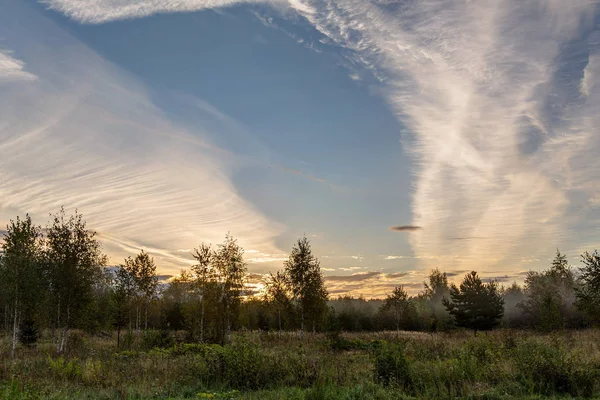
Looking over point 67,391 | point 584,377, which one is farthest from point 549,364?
point 67,391

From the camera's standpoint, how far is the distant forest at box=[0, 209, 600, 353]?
31883mm

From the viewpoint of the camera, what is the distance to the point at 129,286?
48688 mm

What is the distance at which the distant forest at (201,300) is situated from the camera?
31883mm

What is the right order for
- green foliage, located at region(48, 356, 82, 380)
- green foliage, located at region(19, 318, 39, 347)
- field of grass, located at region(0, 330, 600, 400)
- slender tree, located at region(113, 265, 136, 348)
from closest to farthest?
field of grass, located at region(0, 330, 600, 400) → green foliage, located at region(48, 356, 82, 380) → green foliage, located at region(19, 318, 39, 347) → slender tree, located at region(113, 265, 136, 348)

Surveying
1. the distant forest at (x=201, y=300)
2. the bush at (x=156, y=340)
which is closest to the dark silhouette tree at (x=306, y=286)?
the distant forest at (x=201, y=300)

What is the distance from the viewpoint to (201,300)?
137ft

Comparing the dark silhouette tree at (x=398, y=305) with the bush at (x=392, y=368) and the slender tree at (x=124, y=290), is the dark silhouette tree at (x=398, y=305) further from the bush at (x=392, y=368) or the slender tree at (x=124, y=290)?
the bush at (x=392, y=368)

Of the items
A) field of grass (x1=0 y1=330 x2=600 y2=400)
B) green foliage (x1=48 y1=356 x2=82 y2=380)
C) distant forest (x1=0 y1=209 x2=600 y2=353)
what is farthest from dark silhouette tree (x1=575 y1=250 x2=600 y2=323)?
green foliage (x1=48 y1=356 x2=82 y2=380)

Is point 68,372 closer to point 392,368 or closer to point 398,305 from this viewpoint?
point 392,368

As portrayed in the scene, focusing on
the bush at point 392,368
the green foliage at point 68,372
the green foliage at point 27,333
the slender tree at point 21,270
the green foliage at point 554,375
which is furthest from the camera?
the green foliage at point 27,333

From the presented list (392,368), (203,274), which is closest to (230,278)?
(203,274)

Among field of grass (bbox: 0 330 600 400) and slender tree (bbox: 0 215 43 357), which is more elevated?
slender tree (bbox: 0 215 43 357)

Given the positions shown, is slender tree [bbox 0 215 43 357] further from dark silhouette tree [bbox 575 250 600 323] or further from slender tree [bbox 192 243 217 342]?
dark silhouette tree [bbox 575 250 600 323]

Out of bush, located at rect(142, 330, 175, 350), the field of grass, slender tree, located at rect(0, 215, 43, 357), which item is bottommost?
A: bush, located at rect(142, 330, 175, 350)
